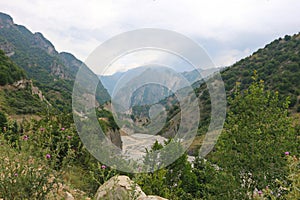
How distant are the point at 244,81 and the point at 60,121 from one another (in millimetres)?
52474

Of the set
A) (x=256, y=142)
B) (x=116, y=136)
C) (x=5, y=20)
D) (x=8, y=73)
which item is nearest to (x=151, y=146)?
(x=116, y=136)

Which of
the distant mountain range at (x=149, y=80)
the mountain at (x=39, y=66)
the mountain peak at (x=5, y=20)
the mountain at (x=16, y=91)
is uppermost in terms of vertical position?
the mountain peak at (x=5, y=20)

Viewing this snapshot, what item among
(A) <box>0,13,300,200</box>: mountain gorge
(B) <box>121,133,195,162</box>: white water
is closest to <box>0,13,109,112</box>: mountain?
(A) <box>0,13,300,200</box>: mountain gorge

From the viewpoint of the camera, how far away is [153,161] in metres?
6.66

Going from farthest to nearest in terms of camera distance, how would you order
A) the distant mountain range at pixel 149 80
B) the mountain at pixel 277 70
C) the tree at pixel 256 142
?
the mountain at pixel 277 70 → the tree at pixel 256 142 → the distant mountain range at pixel 149 80

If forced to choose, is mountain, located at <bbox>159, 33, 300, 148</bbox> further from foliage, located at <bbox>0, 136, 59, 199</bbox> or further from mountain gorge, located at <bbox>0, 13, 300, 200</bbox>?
foliage, located at <bbox>0, 136, 59, 199</bbox>

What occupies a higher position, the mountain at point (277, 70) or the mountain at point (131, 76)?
the mountain at point (277, 70)

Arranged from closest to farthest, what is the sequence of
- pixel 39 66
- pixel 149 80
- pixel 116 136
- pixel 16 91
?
pixel 149 80 → pixel 116 136 → pixel 16 91 → pixel 39 66

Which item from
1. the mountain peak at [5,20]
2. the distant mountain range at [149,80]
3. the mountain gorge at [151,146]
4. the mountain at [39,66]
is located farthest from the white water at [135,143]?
the mountain peak at [5,20]

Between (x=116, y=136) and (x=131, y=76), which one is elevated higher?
(x=131, y=76)

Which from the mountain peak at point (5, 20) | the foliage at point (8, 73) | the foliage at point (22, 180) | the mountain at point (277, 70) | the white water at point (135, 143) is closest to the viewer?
the foliage at point (22, 180)

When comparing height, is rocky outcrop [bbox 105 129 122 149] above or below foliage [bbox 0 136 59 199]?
above

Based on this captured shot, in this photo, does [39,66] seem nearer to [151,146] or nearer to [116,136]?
[116,136]

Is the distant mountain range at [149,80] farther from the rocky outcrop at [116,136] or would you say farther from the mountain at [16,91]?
the mountain at [16,91]
